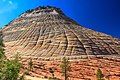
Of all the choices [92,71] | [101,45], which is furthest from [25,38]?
[92,71]

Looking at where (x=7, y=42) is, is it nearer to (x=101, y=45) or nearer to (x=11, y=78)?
(x=101, y=45)

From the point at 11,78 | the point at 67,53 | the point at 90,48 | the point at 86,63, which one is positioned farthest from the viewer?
the point at 90,48

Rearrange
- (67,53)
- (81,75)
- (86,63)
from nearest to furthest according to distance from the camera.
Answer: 1. (81,75)
2. (86,63)
3. (67,53)

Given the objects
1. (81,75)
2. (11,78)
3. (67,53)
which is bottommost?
(11,78)

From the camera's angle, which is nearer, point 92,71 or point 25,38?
point 92,71

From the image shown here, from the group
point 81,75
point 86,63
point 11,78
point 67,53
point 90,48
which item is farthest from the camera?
point 90,48

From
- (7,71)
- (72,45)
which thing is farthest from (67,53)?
(7,71)

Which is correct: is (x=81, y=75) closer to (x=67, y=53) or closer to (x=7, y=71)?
(x=67, y=53)

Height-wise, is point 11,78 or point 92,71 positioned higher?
point 92,71

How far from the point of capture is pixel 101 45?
7013 inches

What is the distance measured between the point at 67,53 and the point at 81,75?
28.3m

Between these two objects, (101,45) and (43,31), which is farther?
(43,31)

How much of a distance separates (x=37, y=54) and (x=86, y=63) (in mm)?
26686

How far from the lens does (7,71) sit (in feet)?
159
